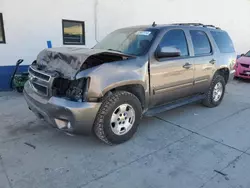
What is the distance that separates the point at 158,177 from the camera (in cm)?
284

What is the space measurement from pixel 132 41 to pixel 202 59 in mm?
1631

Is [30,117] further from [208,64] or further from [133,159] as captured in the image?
[208,64]

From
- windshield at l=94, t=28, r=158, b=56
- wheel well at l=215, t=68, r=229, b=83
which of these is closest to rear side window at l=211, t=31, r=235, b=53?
wheel well at l=215, t=68, r=229, b=83

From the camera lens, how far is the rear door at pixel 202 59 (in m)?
4.64

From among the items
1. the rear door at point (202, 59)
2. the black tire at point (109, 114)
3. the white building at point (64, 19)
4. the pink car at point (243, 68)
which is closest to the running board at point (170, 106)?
the rear door at point (202, 59)

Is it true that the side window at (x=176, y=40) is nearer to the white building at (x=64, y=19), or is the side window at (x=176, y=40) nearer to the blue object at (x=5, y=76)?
the white building at (x=64, y=19)

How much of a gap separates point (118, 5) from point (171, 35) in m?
4.69

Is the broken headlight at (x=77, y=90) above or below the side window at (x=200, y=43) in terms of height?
below

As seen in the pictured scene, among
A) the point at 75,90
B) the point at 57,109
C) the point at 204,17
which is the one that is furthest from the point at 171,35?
the point at 204,17

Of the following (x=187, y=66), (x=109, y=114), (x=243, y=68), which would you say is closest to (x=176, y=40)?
(x=187, y=66)

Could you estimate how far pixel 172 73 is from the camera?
409 cm

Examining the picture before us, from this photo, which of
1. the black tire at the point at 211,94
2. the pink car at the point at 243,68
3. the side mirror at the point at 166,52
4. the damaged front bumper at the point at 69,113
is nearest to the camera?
the damaged front bumper at the point at 69,113

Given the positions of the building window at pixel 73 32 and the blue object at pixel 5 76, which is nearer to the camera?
the blue object at pixel 5 76

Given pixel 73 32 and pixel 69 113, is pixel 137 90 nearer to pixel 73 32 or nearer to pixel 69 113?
pixel 69 113
